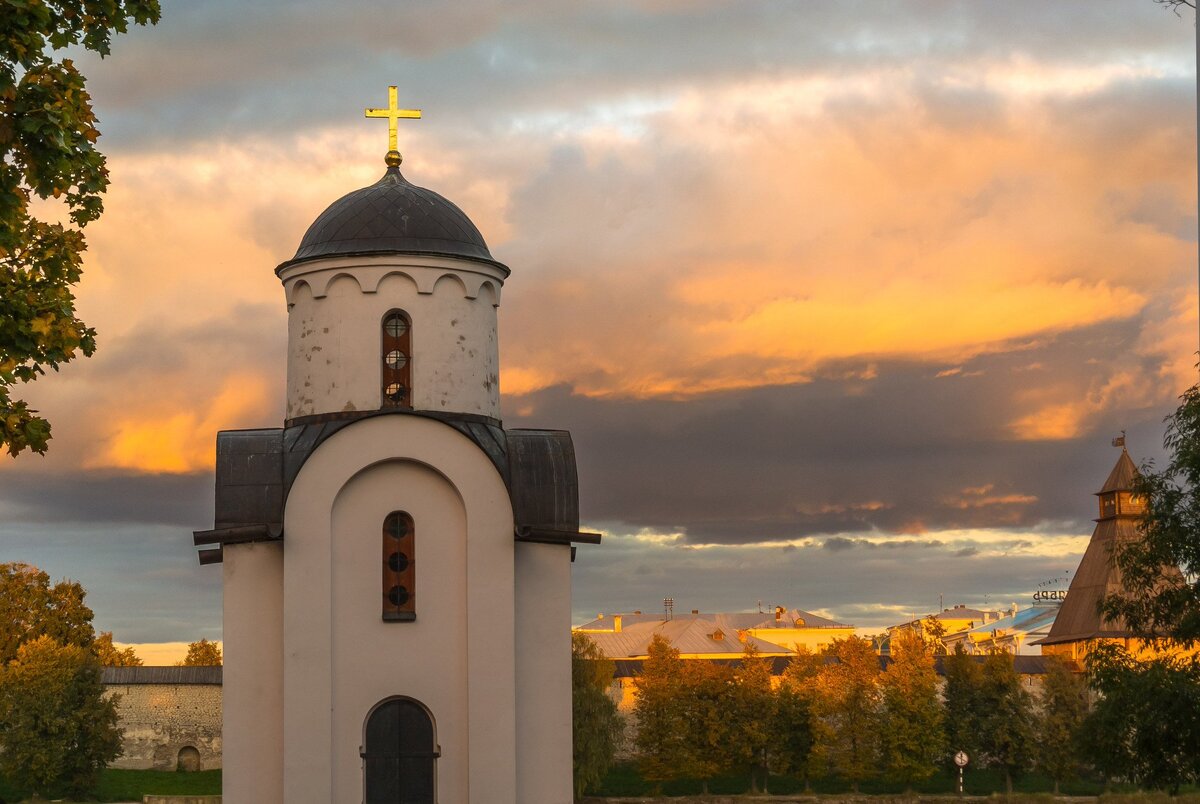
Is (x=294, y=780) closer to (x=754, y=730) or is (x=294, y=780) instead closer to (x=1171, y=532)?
(x=1171, y=532)

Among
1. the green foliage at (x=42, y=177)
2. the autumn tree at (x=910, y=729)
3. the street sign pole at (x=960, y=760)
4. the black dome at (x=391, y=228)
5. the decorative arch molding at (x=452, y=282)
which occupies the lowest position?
the street sign pole at (x=960, y=760)

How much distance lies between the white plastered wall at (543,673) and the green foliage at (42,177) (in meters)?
10.3

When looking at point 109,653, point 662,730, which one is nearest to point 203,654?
point 109,653

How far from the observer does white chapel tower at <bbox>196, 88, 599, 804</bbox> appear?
2191cm

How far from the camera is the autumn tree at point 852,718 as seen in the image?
5450 centimetres

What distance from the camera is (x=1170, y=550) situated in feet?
78.5

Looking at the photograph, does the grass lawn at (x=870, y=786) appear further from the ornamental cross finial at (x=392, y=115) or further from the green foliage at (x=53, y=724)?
the ornamental cross finial at (x=392, y=115)

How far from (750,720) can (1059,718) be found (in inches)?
447

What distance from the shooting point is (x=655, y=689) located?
54.8 m

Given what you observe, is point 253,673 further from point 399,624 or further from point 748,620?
point 748,620

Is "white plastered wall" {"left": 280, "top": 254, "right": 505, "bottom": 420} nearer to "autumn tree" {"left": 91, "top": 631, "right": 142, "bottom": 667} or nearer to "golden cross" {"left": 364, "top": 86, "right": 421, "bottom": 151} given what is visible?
"golden cross" {"left": 364, "top": 86, "right": 421, "bottom": 151}

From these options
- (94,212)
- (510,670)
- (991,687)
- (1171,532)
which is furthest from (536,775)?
(991,687)

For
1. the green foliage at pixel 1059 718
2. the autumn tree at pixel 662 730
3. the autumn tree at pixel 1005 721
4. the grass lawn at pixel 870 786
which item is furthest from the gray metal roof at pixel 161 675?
the green foliage at pixel 1059 718

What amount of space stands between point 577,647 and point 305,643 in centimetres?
3377
